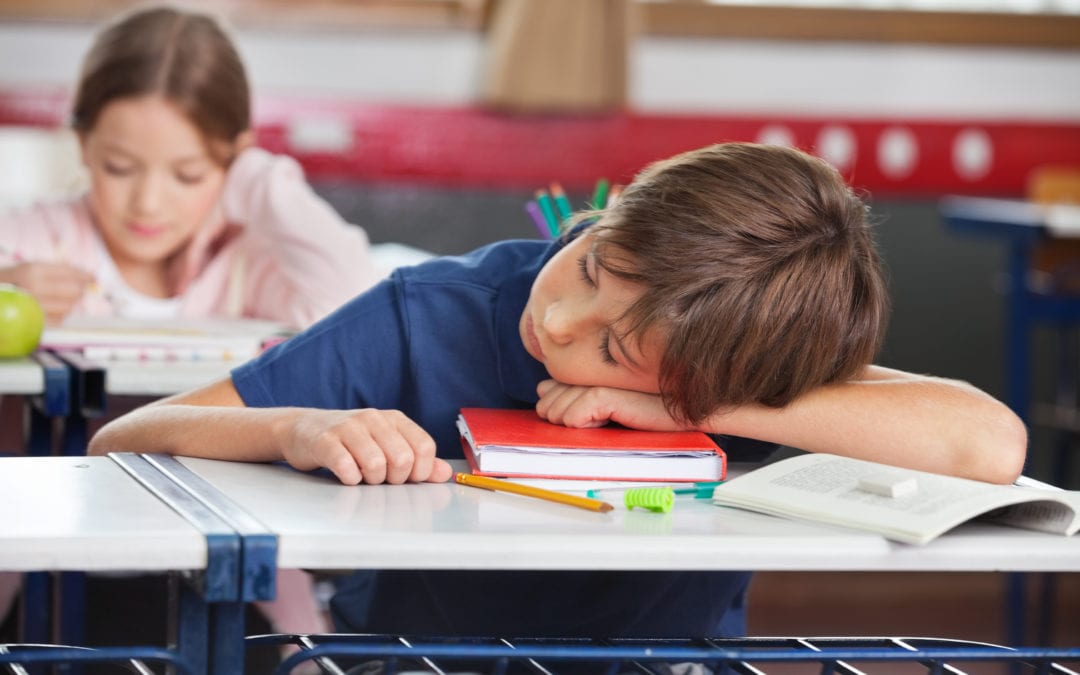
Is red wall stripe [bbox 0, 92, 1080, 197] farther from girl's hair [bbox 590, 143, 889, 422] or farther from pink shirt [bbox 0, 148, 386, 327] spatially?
girl's hair [bbox 590, 143, 889, 422]

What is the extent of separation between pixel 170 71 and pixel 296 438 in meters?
1.27

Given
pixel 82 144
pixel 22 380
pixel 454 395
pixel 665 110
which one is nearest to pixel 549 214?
pixel 454 395

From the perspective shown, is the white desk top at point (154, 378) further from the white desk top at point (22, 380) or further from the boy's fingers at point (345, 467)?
the boy's fingers at point (345, 467)

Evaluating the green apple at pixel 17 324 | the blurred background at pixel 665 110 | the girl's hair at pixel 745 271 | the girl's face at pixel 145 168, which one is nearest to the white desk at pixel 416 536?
the girl's hair at pixel 745 271

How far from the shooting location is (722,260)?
1.12m

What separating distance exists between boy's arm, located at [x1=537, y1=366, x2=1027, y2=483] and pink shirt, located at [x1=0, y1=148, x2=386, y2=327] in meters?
0.99

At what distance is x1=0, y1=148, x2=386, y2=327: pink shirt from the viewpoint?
7.05 feet

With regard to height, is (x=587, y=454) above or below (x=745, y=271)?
below

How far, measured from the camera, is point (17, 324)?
5.24 feet

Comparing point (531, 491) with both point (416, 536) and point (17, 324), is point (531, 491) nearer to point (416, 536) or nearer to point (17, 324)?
point (416, 536)

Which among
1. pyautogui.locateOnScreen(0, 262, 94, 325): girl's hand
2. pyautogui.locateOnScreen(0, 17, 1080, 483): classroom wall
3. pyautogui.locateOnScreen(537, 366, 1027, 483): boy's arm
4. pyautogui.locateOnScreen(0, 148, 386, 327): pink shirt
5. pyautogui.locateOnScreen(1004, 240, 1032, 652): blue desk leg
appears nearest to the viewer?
pyautogui.locateOnScreen(537, 366, 1027, 483): boy's arm

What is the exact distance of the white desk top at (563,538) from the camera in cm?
86

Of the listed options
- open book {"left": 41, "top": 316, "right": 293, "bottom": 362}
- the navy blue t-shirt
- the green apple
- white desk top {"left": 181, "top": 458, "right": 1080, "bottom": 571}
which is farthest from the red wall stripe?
white desk top {"left": 181, "top": 458, "right": 1080, "bottom": 571}

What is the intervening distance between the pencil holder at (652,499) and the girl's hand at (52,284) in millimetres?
1093
